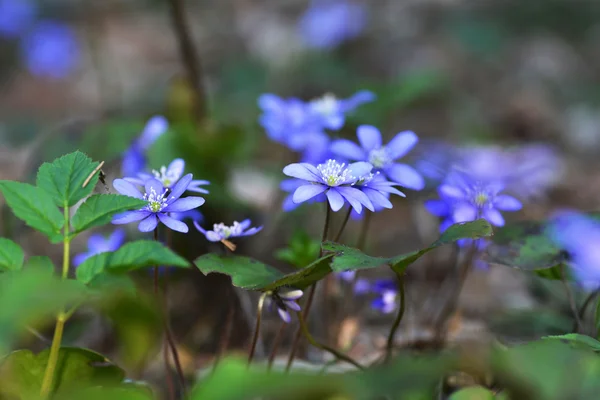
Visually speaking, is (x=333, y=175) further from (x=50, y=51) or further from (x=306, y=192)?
(x=50, y=51)

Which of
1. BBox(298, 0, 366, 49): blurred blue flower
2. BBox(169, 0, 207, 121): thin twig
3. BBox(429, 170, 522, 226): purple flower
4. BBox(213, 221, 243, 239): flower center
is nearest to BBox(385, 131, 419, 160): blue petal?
BBox(429, 170, 522, 226): purple flower

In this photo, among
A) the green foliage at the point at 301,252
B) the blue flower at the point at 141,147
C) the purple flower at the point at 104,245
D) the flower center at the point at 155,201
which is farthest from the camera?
the blue flower at the point at 141,147

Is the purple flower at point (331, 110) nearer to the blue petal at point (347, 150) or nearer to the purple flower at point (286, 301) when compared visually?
the blue petal at point (347, 150)

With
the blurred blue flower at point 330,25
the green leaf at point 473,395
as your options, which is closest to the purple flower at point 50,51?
the blurred blue flower at point 330,25

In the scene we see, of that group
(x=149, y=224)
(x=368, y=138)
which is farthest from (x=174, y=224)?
(x=368, y=138)

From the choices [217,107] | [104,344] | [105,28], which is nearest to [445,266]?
[104,344]

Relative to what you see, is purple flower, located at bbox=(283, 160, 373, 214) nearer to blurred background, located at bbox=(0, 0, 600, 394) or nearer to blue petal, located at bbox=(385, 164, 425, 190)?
blue petal, located at bbox=(385, 164, 425, 190)
